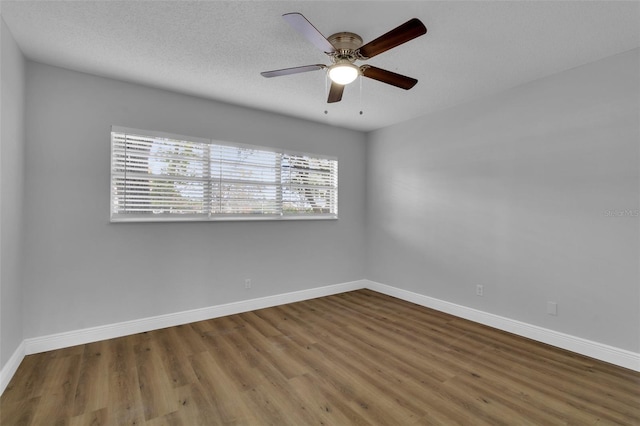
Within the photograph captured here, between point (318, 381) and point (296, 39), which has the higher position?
point (296, 39)

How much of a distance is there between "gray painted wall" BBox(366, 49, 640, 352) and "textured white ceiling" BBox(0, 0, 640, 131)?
33 centimetres

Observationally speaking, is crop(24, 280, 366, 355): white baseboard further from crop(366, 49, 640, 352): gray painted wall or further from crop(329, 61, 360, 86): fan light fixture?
crop(329, 61, 360, 86): fan light fixture

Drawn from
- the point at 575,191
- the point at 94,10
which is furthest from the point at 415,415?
the point at 94,10

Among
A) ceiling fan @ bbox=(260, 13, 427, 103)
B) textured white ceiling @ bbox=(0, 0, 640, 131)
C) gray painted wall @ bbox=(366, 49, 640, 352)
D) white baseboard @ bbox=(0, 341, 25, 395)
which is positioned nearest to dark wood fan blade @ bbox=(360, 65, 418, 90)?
ceiling fan @ bbox=(260, 13, 427, 103)

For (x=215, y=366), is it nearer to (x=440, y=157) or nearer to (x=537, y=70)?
(x=440, y=157)

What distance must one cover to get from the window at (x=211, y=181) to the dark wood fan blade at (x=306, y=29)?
2.11m

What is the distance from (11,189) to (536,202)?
15.1ft

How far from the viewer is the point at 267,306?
4016 millimetres

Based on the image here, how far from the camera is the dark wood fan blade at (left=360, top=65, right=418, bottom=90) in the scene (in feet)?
7.33

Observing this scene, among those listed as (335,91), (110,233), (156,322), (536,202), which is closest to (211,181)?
(110,233)

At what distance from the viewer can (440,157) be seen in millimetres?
4004

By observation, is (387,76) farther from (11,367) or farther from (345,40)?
(11,367)

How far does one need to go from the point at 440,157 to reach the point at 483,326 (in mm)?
2097

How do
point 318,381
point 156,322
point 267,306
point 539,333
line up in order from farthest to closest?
point 267,306, point 156,322, point 539,333, point 318,381
